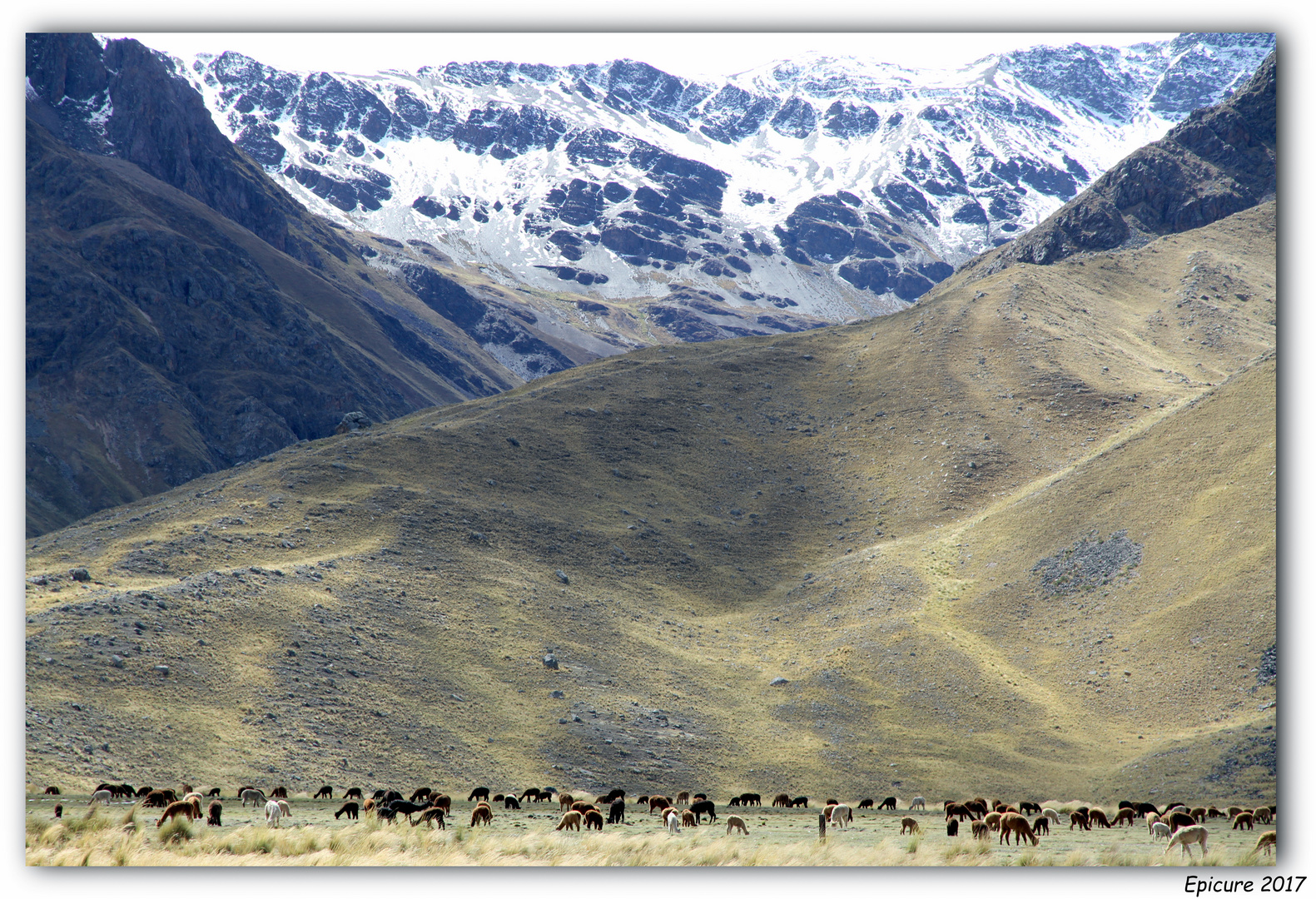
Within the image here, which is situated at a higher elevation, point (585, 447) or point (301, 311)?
point (301, 311)

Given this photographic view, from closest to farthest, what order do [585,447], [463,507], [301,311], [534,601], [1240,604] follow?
1. [1240,604]
2. [534,601]
3. [463,507]
4. [585,447]
5. [301,311]

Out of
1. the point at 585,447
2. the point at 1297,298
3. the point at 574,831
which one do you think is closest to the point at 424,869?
the point at 574,831

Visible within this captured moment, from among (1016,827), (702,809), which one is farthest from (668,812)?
(1016,827)

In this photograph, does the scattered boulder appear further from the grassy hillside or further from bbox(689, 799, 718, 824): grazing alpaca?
bbox(689, 799, 718, 824): grazing alpaca

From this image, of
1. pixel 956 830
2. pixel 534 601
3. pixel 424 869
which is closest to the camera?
pixel 424 869

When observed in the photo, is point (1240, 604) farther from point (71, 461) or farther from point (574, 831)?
point (71, 461)

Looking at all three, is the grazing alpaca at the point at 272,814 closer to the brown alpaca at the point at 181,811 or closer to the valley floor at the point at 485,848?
the valley floor at the point at 485,848
